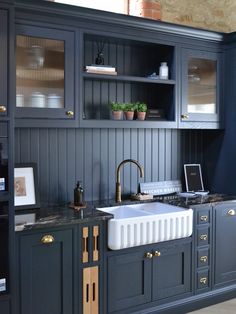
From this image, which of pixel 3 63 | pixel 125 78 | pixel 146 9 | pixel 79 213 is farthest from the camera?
pixel 146 9

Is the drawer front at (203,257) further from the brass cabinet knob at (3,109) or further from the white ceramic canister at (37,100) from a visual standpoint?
the brass cabinet knob at (3,109)

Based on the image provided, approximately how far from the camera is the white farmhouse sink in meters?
2.75

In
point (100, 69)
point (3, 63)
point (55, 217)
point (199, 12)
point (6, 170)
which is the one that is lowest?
point (55, 217)

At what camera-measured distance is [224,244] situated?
344cm

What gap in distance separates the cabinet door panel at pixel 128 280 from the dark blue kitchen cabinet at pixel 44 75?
3.47ft

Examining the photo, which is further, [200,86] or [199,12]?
[199,12]

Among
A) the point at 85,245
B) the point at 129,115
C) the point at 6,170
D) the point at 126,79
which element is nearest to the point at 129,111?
the point at 129,115

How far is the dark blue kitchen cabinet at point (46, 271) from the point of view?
2441mm

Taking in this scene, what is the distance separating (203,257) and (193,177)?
87cm

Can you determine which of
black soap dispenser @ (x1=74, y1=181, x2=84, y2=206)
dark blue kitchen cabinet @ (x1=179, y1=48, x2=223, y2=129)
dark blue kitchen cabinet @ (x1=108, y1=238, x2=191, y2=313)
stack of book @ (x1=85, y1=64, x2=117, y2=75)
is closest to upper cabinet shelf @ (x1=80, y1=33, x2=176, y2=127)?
stack of book @ (x1=85, y1=64, x2=117, y2=75)

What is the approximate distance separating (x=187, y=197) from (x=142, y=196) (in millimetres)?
422

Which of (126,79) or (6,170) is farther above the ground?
(126,79)

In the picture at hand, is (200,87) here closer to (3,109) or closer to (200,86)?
(200,86)

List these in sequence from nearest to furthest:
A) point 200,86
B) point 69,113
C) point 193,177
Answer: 1. point 69,113
2. point 200,86
3. point 193,177
